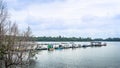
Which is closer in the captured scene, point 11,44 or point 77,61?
point 11,44

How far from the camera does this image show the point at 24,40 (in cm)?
3058

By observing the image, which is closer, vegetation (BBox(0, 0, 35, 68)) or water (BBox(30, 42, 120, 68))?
vegetation (BBox(0, 0, 35, 68))

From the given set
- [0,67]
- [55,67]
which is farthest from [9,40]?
[55,67]

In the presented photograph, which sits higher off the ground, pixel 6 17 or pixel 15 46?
pixel 6 17

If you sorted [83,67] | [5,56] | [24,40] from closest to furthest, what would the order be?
[5,56] → [24,40] → [83,67]

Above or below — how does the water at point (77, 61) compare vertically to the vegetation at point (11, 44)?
below

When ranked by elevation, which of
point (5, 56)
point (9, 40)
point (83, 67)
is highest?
point (9, 40)

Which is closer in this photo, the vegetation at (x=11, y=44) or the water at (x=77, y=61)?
the vegetation at (x=11, y=44)

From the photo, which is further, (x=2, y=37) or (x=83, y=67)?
(x=83, y=67)

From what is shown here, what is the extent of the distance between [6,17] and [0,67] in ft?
40.5

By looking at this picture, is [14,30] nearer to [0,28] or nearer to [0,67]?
[0,28]

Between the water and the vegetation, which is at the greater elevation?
the vegetation

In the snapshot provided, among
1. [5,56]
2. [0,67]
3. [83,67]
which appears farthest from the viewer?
[83,67]

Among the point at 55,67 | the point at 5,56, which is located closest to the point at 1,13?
the point at 5,56
